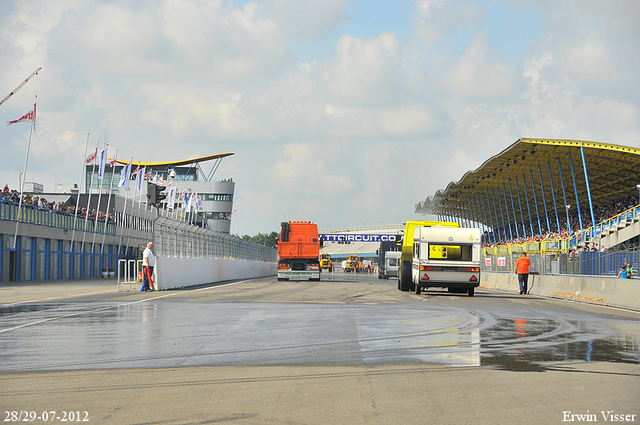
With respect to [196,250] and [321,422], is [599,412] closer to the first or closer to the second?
[321,422]

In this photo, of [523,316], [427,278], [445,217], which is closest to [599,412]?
[523,316]

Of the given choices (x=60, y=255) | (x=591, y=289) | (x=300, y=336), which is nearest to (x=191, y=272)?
(x=591, y=289)

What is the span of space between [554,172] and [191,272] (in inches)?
1721

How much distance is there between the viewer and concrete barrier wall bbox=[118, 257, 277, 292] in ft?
101

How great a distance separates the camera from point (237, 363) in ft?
31.3

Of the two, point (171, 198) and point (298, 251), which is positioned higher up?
point (171, 198)

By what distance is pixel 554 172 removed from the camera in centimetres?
6969

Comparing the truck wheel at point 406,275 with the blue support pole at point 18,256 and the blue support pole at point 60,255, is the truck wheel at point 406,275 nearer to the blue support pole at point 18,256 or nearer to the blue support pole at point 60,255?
the blue support pole at point 18,256

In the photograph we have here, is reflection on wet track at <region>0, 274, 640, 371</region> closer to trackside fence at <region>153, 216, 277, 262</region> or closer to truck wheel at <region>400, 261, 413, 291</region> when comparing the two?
trackside fence at <region>153, 216, 277, 262</region>

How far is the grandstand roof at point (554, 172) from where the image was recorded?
54044 mm

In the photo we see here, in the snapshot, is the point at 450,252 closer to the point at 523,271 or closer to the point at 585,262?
the point at 585,262

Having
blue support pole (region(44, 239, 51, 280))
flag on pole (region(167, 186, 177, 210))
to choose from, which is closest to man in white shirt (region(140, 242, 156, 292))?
blue support pole (region(44, 239, 51, 280))

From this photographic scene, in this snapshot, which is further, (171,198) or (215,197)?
(215,197)

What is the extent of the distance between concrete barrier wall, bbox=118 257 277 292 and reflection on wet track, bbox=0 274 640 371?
10.8m
